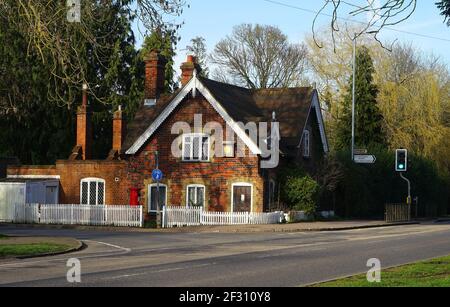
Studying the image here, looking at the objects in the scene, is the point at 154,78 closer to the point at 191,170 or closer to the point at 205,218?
the point at 191,170

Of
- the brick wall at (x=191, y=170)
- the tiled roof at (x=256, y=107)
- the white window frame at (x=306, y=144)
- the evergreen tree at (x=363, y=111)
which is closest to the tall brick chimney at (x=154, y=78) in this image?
the tiled roof at (x=256, y=107)

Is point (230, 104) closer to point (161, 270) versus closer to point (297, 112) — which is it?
point (297, 112)

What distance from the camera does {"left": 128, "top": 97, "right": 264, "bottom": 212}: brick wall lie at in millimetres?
42372

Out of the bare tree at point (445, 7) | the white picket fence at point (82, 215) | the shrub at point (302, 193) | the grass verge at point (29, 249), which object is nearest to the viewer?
the bare tree at point (445, 7)

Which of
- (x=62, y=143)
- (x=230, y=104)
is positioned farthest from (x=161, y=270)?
(x=62, y=143)

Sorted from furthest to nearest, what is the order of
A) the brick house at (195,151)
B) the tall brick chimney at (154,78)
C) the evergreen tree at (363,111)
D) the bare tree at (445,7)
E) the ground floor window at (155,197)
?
the evergreen tree at (363,111) < the tall brick chimney at (154,78) < the ground floor window at (155,197) < the brick house at (195,151) < the bare tree at (445,7)

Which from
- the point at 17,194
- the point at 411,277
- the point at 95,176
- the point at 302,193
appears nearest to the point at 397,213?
the point at 302,193

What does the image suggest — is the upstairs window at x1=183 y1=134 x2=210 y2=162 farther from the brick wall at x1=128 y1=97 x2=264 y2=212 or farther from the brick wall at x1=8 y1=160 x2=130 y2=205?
the brick wall at x1=8 y1=160 x2=130 y2=205

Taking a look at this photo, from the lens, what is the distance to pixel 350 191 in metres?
50.6

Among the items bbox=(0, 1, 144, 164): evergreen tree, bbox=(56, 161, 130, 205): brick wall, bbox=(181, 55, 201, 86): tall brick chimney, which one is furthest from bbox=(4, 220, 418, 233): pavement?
bbox=(0, 1, 144, 164): evergreen tree

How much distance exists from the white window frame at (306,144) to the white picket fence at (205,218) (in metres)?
8.19

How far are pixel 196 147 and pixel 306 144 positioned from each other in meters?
7.62

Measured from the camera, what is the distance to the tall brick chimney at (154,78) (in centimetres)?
4778

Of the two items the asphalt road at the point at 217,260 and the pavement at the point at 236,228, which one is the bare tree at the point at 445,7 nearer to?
the asphalt road at the point at 217,260
